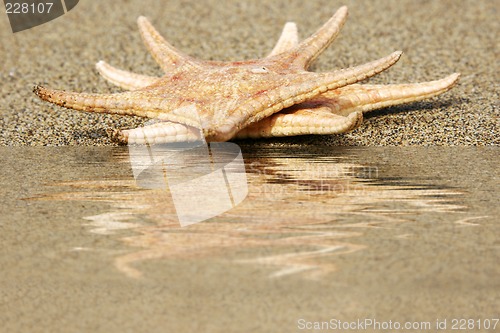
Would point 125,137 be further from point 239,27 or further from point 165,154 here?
point 239,27

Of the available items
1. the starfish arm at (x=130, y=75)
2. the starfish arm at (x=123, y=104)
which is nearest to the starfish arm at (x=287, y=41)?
the starfish arm at (x=130, y=75)

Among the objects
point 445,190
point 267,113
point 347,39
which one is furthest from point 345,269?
point 347,39

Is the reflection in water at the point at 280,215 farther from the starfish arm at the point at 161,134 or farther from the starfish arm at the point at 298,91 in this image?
the starfish arm at the point at 161,134

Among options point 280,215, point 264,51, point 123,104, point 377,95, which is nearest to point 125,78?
point 123,104

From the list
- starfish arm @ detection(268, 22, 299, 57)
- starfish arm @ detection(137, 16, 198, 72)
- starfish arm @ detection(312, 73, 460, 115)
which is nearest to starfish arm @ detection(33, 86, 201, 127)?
starfish arm @ detection(137, 16, 198, 72)

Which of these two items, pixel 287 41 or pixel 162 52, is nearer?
pixel 162 52

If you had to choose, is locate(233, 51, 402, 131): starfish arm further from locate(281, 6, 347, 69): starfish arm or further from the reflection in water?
locate(281, 6, 347, 69): starfish arm

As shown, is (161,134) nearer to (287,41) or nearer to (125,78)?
(125,78)
